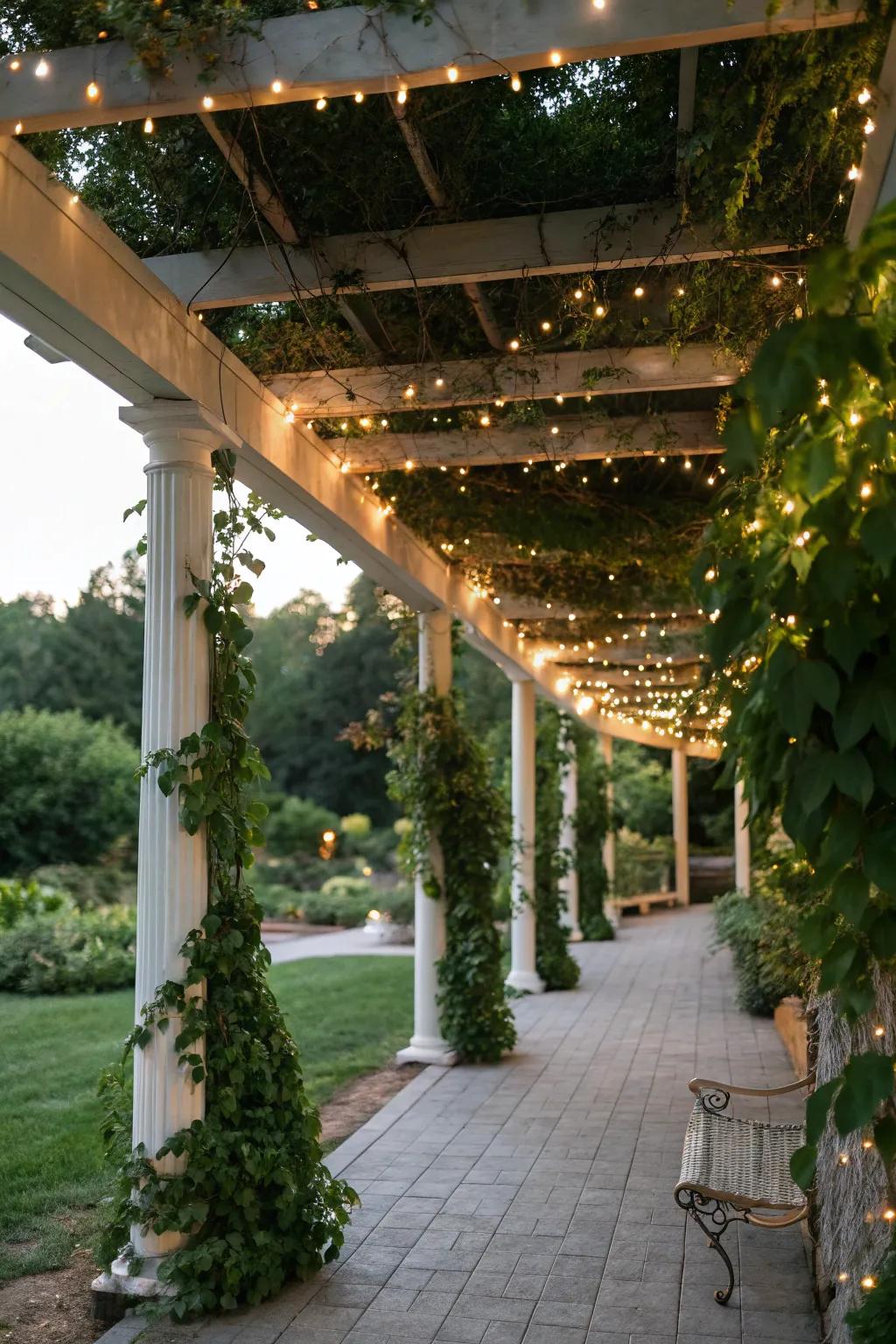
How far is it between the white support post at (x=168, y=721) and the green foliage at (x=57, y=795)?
14.1m

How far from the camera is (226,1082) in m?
4.07

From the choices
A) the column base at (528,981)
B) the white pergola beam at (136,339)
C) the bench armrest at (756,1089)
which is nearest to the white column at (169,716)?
the white pergola beam at (136,339)

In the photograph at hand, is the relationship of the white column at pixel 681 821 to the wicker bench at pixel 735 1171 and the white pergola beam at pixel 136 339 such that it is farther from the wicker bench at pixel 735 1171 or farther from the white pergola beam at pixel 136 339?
the wicker bench at pixel 735 1171

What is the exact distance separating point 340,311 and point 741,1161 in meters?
3.42

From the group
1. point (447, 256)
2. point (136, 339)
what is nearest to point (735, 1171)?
point (447, 256)

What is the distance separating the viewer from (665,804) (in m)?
24.5

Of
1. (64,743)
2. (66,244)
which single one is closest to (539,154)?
(66,244)

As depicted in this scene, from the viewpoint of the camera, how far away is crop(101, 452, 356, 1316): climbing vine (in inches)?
153

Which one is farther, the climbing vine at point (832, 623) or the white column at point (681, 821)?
the white column at point (681, 821)

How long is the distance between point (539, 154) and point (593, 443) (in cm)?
203

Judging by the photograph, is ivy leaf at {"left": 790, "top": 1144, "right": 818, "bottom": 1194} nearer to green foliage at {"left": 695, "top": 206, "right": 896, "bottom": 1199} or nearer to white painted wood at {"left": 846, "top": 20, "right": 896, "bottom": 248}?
green foliage at {"left": 695, "top": 206, "right": 896, "bottom": 1199}

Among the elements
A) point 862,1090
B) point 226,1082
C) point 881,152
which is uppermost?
point 881,152

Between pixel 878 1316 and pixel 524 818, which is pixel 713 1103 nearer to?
pixel 878 1316

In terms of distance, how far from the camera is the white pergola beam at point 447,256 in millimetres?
3895
